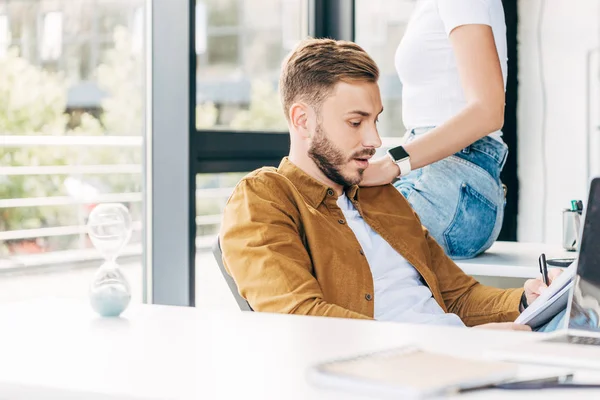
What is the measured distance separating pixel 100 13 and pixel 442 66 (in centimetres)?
121

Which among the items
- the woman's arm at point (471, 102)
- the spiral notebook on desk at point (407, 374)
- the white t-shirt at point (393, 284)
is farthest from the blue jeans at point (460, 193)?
the spiral notebook on desk at point (407, 374)

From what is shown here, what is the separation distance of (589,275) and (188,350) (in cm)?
55

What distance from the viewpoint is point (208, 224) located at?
10.2 feet

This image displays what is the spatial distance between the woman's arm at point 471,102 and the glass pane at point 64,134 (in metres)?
1.02

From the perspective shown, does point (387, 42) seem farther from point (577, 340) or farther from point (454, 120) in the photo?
point (577, 340)

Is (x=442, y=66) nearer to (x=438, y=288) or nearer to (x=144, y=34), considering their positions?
(x=438, y=288)

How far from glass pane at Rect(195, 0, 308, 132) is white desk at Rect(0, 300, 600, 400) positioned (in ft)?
5.67

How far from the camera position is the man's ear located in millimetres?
2050

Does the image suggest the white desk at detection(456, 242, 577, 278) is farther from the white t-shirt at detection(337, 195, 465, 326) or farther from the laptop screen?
the laptop screen

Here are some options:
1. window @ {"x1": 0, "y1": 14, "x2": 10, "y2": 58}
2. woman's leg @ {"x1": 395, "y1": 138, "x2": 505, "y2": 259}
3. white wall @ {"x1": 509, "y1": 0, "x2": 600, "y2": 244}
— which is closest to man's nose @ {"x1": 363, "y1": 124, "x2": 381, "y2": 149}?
woman's leg @ {"x1": 395, "y1": 138, "x2": 505, "y2": 259}

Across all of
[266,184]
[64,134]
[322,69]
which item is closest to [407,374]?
[266,184]

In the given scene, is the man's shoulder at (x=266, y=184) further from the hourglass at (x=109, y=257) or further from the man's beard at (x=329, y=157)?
the hourglass at (x=109, y=257)

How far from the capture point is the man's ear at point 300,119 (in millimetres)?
2050

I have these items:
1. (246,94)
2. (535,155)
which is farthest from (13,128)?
(535,155)
